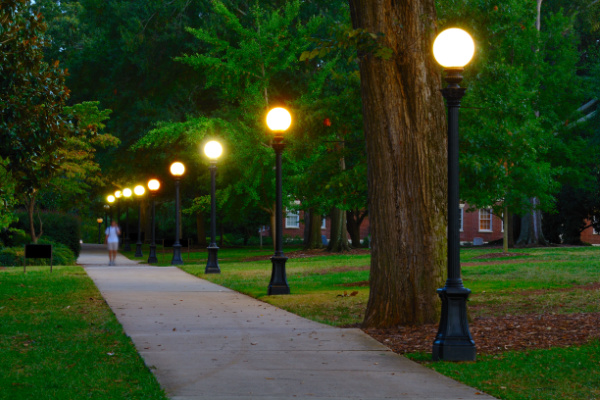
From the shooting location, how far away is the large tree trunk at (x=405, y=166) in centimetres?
1154

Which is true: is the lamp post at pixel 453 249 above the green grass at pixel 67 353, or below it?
above

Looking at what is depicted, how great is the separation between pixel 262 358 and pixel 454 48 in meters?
3.97

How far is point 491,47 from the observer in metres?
22.9

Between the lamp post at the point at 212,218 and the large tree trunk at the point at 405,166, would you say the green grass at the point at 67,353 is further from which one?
the lamp post at the point at 212,218

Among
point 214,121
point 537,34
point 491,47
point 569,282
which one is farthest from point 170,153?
point 569,282

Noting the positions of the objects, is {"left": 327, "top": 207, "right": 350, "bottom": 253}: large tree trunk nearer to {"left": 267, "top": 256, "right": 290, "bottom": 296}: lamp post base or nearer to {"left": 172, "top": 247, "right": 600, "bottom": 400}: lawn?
{"left": 172, "top": 247, "right": 600, "bottom": 400}: lawn

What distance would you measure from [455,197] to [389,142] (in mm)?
2204

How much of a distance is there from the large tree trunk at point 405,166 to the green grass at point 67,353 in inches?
143

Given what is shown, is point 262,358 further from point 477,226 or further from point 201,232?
point 477,226

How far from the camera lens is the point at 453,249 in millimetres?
9453

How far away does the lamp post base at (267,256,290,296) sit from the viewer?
56.9ft

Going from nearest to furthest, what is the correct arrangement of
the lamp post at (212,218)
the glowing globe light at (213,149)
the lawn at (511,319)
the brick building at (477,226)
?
the lawn at (511,319) → the lamp post at (212,218) → the glowing globe light at (213,149) → the brick building at (477,226)

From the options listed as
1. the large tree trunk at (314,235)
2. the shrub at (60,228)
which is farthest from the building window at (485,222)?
the shrub at (60,228)

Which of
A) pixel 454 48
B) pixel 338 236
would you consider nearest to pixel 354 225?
pixel 338 236
